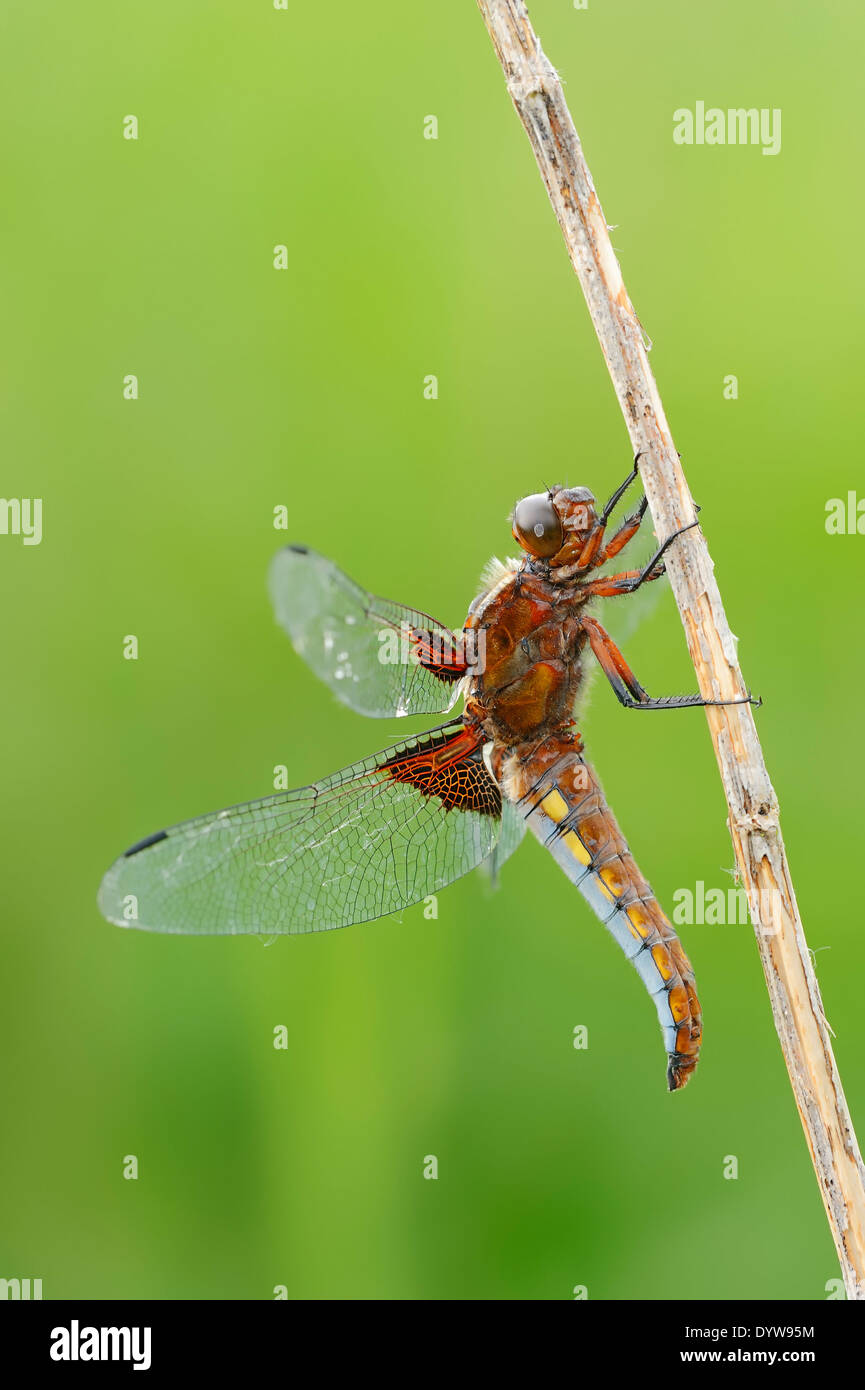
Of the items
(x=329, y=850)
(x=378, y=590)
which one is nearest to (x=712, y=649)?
(x=329, y=850)

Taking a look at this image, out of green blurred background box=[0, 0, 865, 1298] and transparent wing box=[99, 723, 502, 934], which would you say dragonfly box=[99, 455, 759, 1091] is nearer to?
transparent wing box=[99, 723, 502, 934]

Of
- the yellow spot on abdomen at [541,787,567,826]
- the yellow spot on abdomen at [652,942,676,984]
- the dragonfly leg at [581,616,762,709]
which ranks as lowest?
the yellow spot on abdomen at [652,942,676,984]

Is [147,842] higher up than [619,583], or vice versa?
[619,583]

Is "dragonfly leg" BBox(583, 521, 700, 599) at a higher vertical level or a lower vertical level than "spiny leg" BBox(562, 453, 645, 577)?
lower

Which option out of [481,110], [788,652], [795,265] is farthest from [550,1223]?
[481,110]

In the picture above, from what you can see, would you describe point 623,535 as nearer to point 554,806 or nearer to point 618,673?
point 618,673

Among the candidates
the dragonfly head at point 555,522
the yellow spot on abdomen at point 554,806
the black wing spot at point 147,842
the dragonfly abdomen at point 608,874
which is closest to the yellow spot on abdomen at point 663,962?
the dragonfly abdomen at point 608,874

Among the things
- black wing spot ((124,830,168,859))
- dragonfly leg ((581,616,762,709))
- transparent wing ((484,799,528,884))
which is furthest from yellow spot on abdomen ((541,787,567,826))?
black wing spot ((124,830,168,859))
